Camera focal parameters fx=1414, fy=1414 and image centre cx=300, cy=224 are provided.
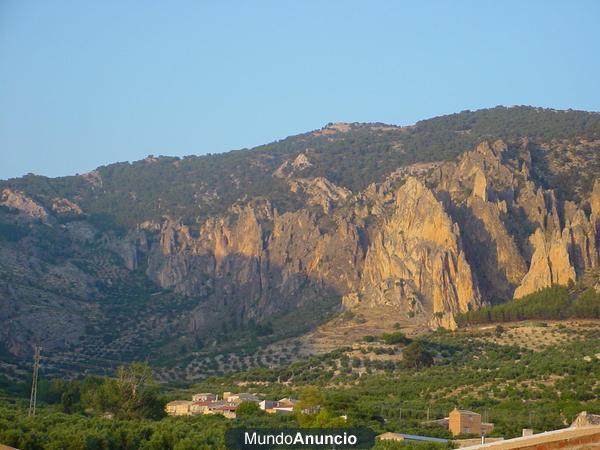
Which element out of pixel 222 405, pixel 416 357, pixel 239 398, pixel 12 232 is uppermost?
pixel 12 232

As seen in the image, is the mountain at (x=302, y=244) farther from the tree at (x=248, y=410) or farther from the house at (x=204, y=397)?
the tree at (x=248, y=410)

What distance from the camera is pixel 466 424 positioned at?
60812mm

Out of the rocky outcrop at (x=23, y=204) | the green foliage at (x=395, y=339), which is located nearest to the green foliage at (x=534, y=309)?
the green foliage at (x=395, y=339)

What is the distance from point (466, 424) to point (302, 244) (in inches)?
2872

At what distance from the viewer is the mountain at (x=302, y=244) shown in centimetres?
11106

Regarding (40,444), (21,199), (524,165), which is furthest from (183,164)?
(40,444)

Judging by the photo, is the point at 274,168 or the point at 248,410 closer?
the point at 248,410

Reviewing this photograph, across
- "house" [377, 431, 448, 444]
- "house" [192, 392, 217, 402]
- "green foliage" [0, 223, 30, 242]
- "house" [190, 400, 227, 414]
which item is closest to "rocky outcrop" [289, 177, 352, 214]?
"green foliage" [0, 223, 30, 242]

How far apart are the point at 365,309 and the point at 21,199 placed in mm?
57375

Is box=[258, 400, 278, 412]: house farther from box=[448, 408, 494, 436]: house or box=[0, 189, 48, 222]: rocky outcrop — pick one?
box=[0, 189, 48, 222]: rocky outcrop

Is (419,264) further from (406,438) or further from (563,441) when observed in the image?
(563,441)

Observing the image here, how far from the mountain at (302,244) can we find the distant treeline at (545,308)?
7.65 ft

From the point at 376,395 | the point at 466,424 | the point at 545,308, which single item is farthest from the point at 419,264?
the point at 466,424

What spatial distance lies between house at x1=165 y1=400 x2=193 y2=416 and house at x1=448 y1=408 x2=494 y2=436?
1380 centimetres
